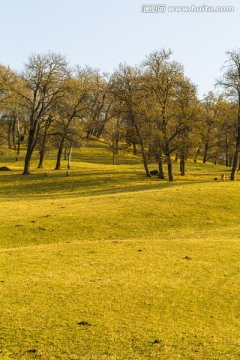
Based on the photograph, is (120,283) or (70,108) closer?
(120,283)

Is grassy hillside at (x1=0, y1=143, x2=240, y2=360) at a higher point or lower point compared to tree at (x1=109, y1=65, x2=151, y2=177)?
lower

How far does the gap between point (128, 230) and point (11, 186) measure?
2970 cm

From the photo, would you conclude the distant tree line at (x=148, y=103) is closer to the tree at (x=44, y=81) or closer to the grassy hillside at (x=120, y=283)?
the tree at (x=44, y=81)

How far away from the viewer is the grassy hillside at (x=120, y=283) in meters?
9.67

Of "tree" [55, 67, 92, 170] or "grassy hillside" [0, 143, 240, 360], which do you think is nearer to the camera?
"grassy hillside" [0, 143, 240, 360]

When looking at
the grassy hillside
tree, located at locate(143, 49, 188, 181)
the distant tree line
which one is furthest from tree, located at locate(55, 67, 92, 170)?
the grassy hillside

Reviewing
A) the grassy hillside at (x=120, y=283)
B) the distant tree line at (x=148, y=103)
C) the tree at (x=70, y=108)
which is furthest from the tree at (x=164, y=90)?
the grassy hillside at (x=120, y=283)

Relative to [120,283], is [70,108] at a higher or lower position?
higher

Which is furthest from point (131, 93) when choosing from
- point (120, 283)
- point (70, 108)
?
point (120, 283)

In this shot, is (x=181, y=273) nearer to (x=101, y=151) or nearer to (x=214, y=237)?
(x=214, y=237)

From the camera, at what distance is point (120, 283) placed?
45.5 feet

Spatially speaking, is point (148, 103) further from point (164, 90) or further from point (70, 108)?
point (70, 108)

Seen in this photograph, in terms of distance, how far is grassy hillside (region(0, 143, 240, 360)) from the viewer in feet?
31.7

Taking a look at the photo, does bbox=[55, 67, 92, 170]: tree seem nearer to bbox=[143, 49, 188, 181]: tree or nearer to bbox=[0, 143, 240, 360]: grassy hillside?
bbox=[143, 49, 188, 181]: tree
